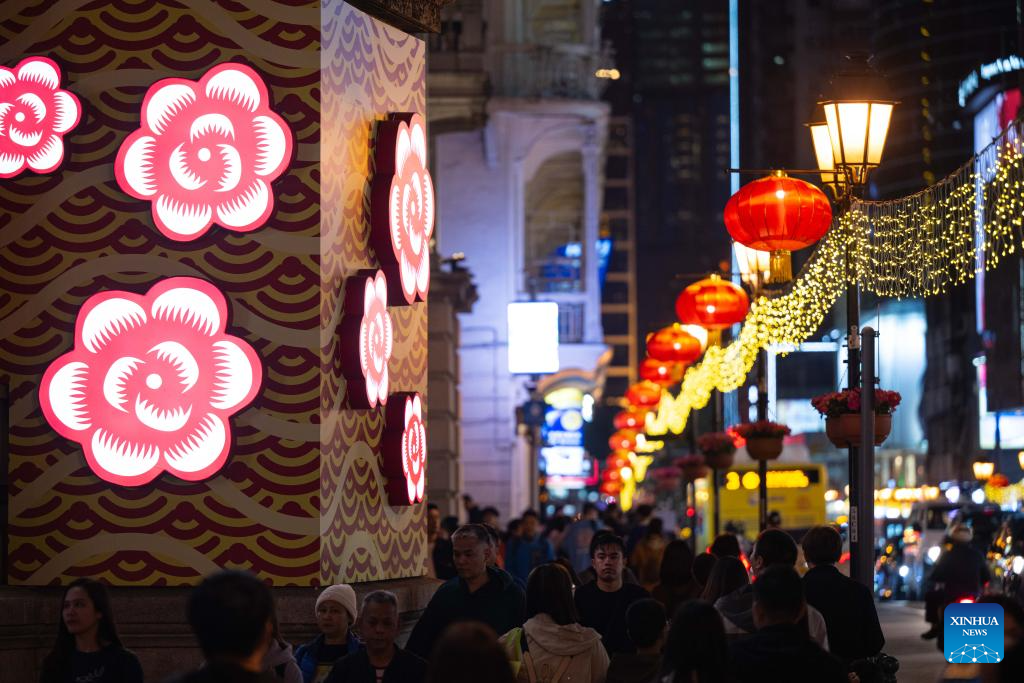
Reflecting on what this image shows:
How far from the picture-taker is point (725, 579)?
9.15 metres

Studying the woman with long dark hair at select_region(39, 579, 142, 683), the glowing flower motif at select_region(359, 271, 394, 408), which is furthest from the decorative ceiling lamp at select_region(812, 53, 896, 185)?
the woman with long dark hair at select_region(39, 579, 142, 683)

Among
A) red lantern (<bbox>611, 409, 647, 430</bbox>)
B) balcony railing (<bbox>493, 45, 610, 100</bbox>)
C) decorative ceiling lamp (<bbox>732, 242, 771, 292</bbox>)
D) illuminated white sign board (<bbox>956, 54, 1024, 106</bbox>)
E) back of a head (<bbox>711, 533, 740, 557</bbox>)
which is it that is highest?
illuminated white sign board (<bbox>956, 54, 1024, 106</bbox>)

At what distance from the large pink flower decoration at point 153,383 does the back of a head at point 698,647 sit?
236 inches

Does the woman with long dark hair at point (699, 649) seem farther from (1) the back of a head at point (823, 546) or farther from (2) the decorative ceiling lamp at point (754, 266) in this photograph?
(2) the decorative ceiling lamp at point (754, 266)

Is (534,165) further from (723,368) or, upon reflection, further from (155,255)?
(155,255)

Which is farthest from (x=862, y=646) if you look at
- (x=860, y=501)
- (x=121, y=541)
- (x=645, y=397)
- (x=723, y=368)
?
(x=645, y=397)

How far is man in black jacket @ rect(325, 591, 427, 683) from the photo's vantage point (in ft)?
26.3

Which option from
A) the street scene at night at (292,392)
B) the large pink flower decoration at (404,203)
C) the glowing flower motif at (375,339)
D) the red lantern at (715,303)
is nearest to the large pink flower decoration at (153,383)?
the street scene at night at (292,392)

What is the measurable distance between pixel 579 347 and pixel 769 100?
154 metres

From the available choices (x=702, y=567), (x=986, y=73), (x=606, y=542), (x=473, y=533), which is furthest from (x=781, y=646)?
(x=986, y=73)

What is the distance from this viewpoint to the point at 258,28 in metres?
12.1

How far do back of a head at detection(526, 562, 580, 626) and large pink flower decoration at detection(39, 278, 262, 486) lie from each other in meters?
3.31

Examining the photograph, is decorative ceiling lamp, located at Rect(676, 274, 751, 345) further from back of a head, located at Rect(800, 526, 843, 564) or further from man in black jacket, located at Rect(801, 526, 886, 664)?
man in black jacket, located at Rect(801, 526, 886, 664)

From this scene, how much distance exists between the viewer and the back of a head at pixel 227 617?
5188 millimetres
